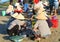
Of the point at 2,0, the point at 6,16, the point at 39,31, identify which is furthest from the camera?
the point at 2,0

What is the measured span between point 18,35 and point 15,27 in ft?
1.13

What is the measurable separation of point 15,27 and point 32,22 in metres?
1.10

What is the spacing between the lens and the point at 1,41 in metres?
8.39

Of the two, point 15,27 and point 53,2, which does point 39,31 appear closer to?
point 15,27

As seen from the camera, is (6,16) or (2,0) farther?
(2,0)

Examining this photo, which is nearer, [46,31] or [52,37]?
[46,31]

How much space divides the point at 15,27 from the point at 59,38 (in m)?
1.63

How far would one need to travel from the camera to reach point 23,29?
29.3 feet

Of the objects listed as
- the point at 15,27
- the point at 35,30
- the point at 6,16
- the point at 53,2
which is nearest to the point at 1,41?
the point at 15,27

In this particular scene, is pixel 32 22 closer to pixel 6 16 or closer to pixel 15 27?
pixel 15 27

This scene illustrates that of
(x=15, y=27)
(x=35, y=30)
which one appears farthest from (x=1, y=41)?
(x=35, y=30)

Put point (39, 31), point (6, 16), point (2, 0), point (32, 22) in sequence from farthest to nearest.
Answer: point (2, 0) → point (6, 16) → point (32, 22) → point (39, 31)

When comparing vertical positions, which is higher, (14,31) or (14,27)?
(14,27)

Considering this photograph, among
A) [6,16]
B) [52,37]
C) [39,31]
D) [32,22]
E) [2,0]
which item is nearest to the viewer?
[39,31]
